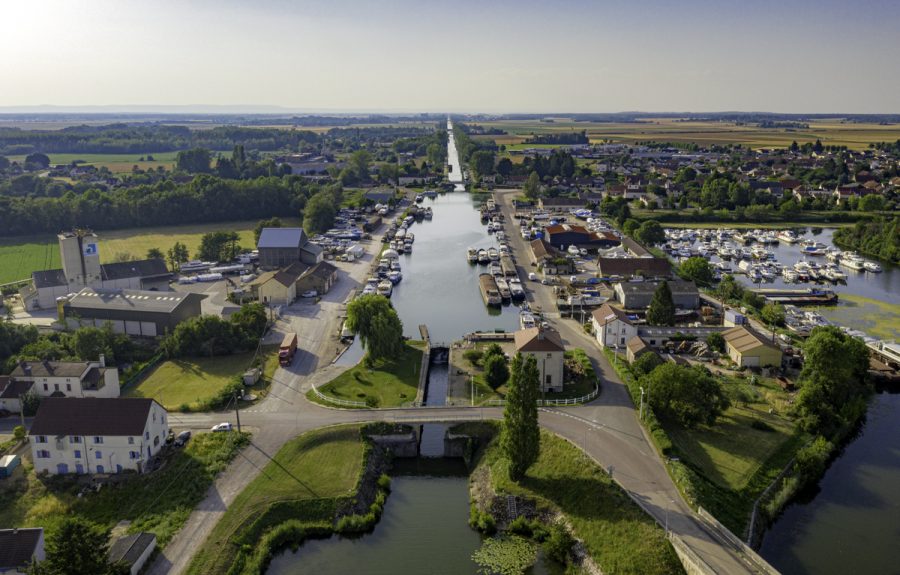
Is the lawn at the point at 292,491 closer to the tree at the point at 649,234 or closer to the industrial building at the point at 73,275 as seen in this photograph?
the industrial building at the point at 73,275

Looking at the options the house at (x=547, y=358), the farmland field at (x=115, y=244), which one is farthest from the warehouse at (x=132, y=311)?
the house at (x=547, y=358)

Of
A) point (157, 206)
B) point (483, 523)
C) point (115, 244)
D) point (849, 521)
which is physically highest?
point (157, 206)

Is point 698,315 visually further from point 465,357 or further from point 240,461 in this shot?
point 240,461

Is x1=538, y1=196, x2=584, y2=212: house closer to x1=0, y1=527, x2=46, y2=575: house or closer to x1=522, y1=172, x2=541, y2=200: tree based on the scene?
x1=522, y1=172, x2=541, y2=200: tree

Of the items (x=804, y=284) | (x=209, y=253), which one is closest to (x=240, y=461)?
(x=209, y=253)

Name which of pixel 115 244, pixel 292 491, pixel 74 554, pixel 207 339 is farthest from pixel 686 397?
pixel 115 244

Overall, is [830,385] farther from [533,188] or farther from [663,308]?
Result: [533,188]
